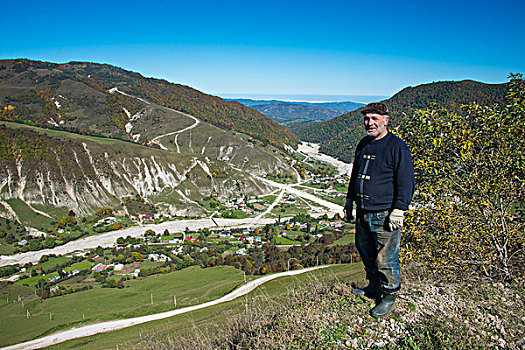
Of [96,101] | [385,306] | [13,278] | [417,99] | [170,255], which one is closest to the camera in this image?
[385,306]

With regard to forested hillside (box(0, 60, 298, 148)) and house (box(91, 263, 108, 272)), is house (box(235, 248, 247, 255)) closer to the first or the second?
house (box(91, 263, 108, 272))

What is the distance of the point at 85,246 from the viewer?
171 ft

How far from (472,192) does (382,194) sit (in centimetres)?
475

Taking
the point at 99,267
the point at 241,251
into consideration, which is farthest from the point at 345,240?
the point at 99,267

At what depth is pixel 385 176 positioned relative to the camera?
16.3ft

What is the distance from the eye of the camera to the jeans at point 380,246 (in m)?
5.11

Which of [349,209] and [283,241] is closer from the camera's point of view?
[349,209]

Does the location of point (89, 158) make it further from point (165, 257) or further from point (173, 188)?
point (165, 257)

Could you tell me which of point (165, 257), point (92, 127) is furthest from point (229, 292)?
point (92, 127)

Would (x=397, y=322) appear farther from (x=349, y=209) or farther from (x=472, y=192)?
(x=472, y=192)

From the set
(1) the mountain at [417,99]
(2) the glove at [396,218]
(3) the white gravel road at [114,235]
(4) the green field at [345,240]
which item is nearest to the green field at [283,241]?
(4) the green field at [345,240]

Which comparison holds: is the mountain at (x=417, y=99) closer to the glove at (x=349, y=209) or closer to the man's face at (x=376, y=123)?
the glove at (x=349, y=209)

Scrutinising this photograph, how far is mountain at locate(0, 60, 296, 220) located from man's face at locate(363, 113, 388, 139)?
221ft

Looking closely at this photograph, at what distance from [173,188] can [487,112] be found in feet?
243
